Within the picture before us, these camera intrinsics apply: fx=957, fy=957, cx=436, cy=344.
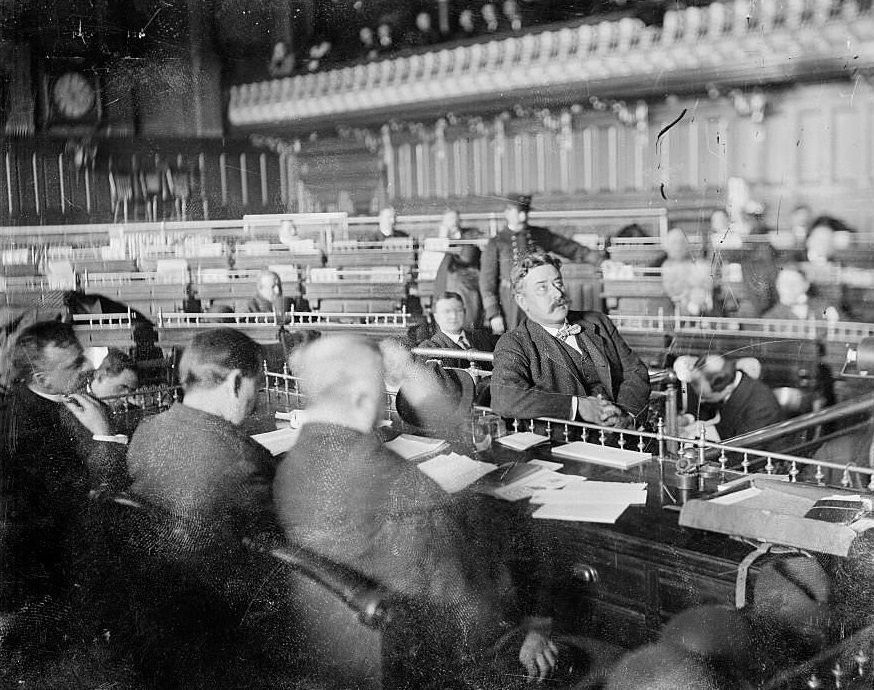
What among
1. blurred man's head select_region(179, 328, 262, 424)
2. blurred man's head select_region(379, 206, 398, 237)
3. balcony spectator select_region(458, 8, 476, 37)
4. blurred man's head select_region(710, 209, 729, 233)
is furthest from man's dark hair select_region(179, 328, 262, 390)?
blurred man's head select_region(710, 209, 729, 233)

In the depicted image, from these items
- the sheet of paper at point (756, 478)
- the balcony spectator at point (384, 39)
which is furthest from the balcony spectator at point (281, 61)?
the sheet of paper at point (756, 478)

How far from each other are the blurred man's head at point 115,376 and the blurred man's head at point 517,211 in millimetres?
547

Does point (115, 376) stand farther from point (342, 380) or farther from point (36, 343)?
point (342, 380)

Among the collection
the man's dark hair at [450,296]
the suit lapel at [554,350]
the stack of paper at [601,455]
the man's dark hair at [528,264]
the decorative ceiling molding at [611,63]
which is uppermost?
the decorative ceiling molding at [611,63]

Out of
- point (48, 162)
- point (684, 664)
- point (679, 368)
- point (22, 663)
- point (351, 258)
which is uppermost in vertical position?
point (48, 162)

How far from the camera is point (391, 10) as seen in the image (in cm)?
108

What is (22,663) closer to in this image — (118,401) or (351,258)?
(118,401)

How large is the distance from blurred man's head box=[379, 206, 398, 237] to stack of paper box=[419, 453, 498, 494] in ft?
Result: 0.83

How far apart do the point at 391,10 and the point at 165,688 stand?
2.98ft

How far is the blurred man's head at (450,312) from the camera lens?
993mm

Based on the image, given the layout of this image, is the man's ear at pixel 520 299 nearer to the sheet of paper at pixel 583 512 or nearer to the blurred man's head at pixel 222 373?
the sheet of paper at pixel 583 512

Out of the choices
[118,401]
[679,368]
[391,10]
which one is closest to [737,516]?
[679,368]

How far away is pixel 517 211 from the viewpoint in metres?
0.97

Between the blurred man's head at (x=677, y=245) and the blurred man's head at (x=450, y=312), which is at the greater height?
the blurred man's head at (x=677, y=245)
